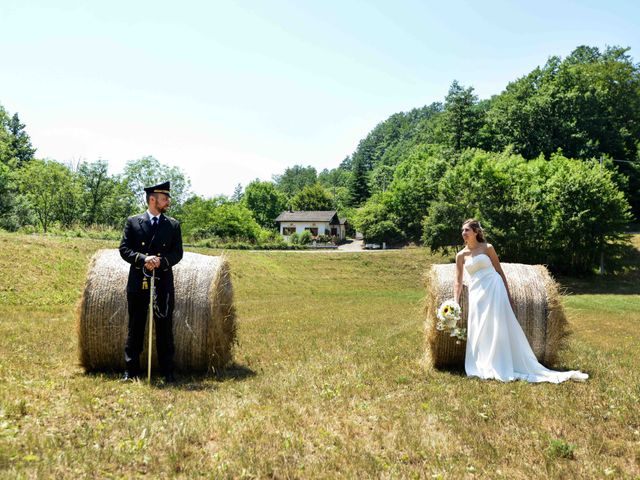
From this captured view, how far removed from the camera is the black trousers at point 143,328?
7.63 m

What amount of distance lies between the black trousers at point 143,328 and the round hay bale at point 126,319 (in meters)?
0.19

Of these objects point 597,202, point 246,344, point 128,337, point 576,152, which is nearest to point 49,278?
point 246,344

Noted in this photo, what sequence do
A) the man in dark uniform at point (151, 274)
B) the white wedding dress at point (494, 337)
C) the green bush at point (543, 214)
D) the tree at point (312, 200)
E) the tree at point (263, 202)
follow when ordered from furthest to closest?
the tree at point (312, 200)
the tree at point (263, 202)
the green bush at point (543, 214)
the white wedding dress at point (494, 337)
the man in dark uniform at point (151, 274)

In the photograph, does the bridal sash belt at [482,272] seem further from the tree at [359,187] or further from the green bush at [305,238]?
the tree at [359,187]

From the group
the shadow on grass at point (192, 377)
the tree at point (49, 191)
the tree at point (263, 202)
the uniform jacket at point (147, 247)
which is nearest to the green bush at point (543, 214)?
the shadow on grass at point (192, 377)

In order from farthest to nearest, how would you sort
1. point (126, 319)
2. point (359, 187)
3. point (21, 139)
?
point (359, 187)
point (21, 139)
point (126, 319)

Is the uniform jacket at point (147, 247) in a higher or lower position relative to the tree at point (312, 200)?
lower

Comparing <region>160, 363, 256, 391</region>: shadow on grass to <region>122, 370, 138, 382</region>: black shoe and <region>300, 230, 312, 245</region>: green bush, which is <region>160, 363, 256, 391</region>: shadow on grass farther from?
<region>300, 230, 312, 245</region>: green bush

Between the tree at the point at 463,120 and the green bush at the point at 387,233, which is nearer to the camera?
the green bush at the point at 387,233

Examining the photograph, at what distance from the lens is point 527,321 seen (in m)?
8.97

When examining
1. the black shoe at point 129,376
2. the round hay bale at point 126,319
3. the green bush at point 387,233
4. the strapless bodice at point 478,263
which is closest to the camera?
the black shoe at point 129,376

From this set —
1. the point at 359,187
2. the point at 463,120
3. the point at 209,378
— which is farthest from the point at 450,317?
the point at 359,187

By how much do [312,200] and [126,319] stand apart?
10881cm

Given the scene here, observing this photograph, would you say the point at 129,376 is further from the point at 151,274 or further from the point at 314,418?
the point at 314,418
